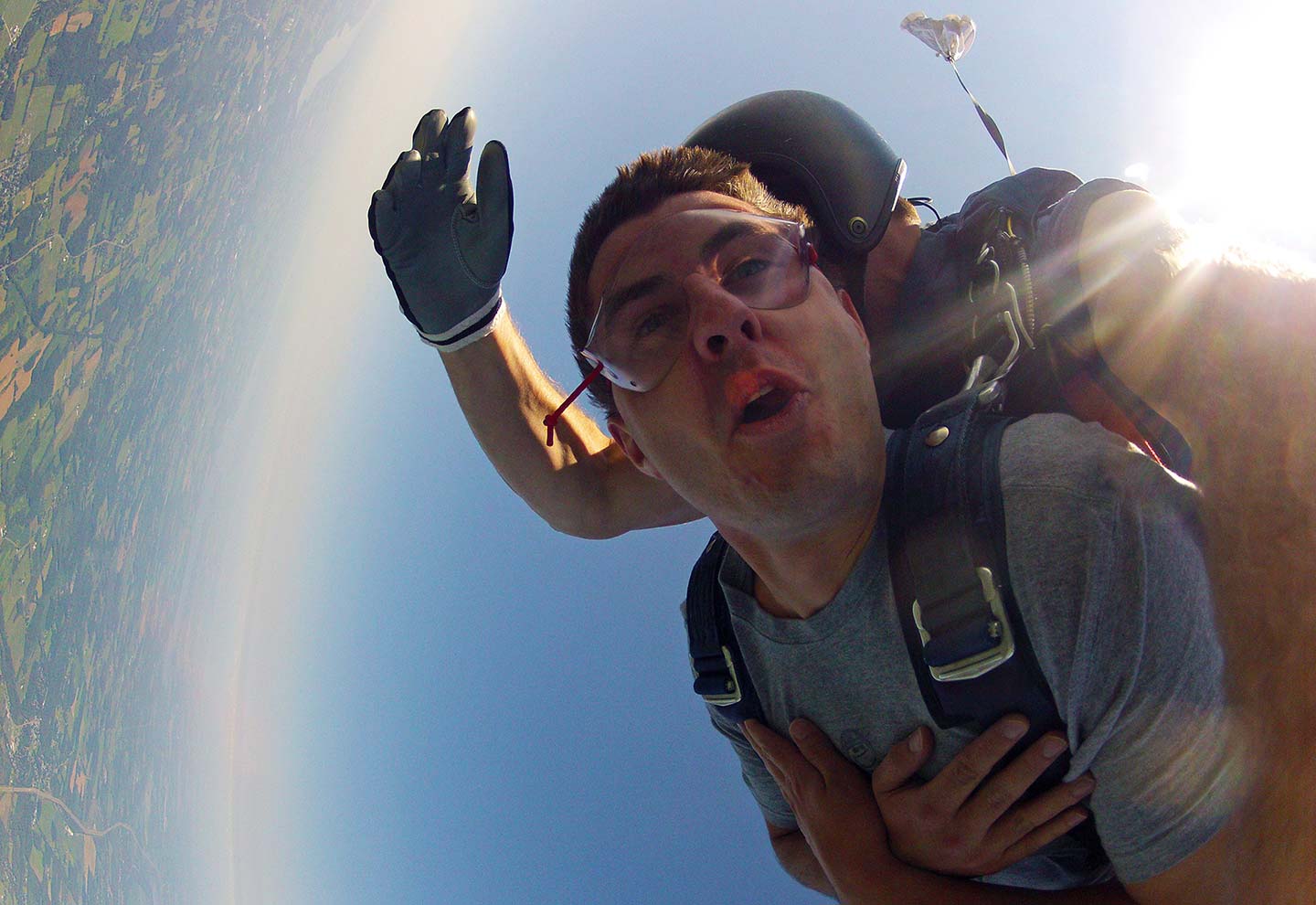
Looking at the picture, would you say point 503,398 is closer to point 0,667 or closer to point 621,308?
point 621,308

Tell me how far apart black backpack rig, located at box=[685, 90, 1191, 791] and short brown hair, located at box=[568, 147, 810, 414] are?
264 mm

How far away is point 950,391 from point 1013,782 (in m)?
0.93

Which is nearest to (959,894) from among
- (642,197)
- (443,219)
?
(642,197)

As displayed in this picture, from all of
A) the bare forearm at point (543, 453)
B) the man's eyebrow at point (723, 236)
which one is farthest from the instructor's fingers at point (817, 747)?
the bare forearm at point (543, 453)

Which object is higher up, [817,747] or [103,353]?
[103,353]

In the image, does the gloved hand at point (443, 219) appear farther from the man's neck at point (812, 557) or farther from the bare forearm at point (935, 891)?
the bare forearm at point (935, 891)

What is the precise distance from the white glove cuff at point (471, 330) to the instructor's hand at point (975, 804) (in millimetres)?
1935

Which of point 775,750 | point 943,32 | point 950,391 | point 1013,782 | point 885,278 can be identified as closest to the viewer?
point 1013,782

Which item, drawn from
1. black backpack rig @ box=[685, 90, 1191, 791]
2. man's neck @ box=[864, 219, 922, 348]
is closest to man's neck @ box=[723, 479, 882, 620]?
black backpack rig @ box=[685, 90, 1191, 791]

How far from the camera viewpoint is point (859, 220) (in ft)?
6.20

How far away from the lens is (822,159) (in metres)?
1.98

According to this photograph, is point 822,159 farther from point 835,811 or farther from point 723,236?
point 835,811

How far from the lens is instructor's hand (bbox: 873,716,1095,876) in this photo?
3.83ft

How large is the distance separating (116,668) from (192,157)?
3922cm
